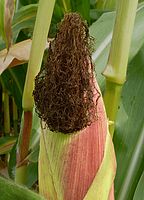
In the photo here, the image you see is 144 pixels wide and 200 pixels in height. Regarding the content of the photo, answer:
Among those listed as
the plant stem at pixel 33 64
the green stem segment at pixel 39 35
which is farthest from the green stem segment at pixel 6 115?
the green stem segment at pixel 39 35

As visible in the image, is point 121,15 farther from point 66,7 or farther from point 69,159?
point 66,7

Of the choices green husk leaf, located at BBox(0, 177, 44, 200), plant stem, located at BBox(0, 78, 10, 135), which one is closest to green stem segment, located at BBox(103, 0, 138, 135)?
green husk leaf, located at BBox(0, 177, 44, 200)

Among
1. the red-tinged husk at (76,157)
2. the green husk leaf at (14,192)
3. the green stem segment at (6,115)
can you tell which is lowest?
the green stem segment at (6,115)

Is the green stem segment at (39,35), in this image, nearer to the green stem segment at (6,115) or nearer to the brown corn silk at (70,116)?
the brown corn silk at (70,116)

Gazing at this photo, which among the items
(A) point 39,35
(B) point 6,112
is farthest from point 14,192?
(B) point 6,112

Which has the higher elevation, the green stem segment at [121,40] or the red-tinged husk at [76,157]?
the green stem segment at [121,40]

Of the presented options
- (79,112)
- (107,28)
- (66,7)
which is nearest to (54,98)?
(79,112)

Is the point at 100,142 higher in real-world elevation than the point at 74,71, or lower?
lower

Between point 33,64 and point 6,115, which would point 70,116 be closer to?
point 33,64

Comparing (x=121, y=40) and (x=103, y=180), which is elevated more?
(x=121, y=40)
